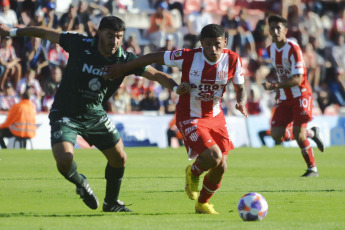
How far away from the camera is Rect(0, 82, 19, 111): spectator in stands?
69.8 feet

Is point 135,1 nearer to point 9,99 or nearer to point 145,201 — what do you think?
point 9,99

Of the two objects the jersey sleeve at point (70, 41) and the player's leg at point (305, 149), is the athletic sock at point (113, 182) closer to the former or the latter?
the jersey sleeve at point (70, 41)

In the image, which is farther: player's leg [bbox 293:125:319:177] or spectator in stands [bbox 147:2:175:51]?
spectator in stands [bbox 147:2:175:51]

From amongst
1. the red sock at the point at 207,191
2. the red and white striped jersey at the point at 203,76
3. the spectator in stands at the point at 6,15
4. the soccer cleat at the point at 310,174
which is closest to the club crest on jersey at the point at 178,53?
the red and white striped jersey at the point at 203,76

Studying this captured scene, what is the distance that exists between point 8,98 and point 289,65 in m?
10.1

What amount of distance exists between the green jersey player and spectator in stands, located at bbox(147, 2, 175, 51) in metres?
17.6

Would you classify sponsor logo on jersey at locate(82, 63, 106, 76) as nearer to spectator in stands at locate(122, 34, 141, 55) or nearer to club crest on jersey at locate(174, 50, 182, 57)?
club crest on jersey at locate(174, 50, 182, 57)

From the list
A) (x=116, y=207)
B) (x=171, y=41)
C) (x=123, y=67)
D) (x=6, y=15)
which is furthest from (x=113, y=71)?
(x=171, y=41)

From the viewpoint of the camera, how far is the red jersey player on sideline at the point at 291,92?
14.0m

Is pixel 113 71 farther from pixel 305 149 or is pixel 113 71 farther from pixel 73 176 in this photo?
pixel 305 149

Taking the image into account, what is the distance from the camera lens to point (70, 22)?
23031 mm

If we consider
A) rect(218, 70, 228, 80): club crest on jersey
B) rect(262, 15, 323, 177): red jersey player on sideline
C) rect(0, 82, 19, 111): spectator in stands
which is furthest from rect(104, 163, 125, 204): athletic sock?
rect(0, 82, 19, 111): spectator in stands

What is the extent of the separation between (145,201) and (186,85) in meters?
1.95

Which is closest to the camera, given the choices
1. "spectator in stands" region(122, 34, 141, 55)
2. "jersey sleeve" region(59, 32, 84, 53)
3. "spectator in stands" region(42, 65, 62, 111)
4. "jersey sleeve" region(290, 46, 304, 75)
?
"jersey sleeve" region(59, 32, 84, 53)
